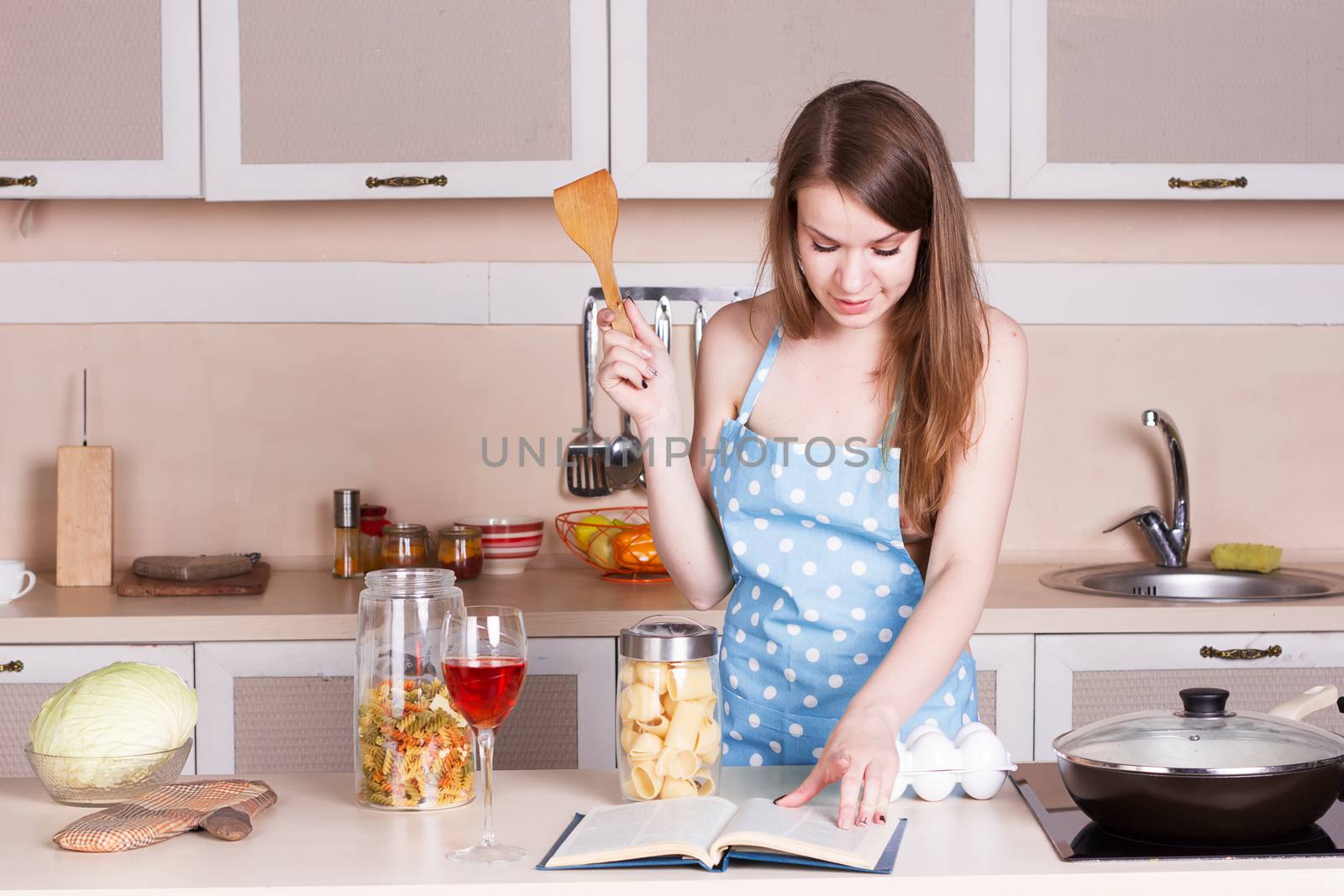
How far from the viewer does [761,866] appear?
1.02 m

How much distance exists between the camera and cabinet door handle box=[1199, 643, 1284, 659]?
2.19 meters

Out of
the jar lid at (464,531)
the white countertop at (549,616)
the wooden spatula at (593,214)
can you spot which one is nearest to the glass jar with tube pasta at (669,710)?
the wooden spatula at (593,214)

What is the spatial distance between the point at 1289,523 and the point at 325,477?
1956 mm

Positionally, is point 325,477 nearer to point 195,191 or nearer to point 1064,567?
point 195,191

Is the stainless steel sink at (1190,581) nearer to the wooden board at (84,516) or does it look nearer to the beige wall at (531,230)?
the beige wall at (531,230)

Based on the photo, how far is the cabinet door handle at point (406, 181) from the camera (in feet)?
7.69

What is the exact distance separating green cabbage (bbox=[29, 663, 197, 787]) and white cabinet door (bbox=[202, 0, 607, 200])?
4.39 feet

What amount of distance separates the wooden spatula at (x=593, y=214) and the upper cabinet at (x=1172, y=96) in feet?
4.20

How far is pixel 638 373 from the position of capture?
133 centimetres

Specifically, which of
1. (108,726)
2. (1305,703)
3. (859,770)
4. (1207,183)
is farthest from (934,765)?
(1207,183)

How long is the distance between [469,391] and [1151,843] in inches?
73.1

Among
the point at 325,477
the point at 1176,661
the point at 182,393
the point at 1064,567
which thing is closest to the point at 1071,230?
the point at 1064,567

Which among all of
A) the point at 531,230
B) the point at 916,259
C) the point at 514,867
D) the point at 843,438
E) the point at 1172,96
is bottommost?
the point at 514,867

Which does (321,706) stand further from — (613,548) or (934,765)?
(934,765)
